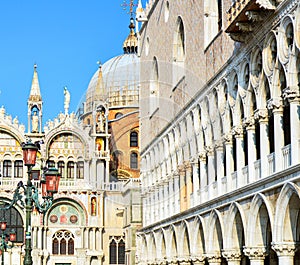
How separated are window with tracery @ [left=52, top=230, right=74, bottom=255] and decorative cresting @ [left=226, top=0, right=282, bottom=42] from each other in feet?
89.2

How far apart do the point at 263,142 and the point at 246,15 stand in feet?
8.89

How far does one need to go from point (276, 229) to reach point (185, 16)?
39.7ft

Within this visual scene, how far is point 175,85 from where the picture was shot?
2838cm

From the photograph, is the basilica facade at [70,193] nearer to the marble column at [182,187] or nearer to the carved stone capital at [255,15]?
the marble column at [182,187]

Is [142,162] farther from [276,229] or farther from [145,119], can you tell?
[276,229]

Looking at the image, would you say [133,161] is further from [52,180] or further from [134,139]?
[52,180]

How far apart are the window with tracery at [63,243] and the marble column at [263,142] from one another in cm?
2789

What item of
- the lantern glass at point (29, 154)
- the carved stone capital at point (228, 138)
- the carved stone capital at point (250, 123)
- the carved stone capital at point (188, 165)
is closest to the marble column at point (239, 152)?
the carved stone capital at point (228, 138)

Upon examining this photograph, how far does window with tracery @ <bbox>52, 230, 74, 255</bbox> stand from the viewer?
4412 centimetres

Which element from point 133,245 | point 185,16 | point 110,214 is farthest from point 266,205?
point 110,214

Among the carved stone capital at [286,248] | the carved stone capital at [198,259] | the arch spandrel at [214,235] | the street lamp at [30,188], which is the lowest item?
the carved stone capital at [198,259]

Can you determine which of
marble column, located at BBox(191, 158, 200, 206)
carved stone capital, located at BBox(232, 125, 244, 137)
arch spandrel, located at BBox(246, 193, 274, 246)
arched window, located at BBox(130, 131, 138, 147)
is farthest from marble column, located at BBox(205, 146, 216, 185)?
arched window, located at BBox(130, 131, 138, 147)

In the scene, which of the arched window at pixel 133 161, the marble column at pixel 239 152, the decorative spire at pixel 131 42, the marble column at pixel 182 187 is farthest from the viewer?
the decorative spire at pixel 131 42

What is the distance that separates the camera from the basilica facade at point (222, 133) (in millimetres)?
16266
